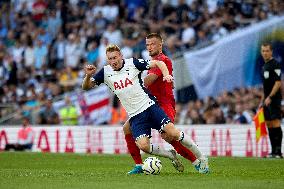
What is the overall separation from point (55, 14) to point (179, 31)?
6157mm

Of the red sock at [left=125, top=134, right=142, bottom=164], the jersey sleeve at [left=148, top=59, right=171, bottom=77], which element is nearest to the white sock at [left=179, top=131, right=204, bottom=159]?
the red sock at [left=125, top=134, right=142, bottom=164]

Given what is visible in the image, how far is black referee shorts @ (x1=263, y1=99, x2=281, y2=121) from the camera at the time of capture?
1902 centimetres

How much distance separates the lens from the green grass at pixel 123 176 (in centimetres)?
1172

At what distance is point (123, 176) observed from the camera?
13.4m

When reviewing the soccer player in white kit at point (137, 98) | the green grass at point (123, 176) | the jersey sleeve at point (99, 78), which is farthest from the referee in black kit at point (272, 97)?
the jersey sleeve at point (99, 78)

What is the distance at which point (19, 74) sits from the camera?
3008 centimetres

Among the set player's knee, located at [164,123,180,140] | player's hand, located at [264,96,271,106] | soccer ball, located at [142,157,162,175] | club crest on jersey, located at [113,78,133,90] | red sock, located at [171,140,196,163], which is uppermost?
club crest on jersey, located at [113,78,133,90]

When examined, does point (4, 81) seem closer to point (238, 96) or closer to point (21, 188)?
point (238, 96)

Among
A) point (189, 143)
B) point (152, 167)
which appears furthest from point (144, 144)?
point (189, 143)

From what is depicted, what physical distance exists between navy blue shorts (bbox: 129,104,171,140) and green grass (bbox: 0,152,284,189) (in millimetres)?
693

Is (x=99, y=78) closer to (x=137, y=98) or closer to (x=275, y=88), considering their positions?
(x=137, y=98)

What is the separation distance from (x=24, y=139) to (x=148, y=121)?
40.5ft

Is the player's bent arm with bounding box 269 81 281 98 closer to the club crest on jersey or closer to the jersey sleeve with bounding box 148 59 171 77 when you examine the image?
the jersey sleeve with bounding box 148 59 171 77

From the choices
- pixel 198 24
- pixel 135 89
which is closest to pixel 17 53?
pixel 198 24
